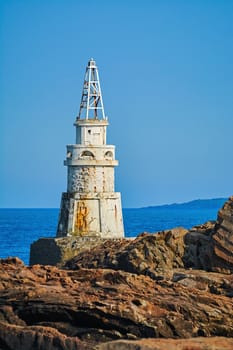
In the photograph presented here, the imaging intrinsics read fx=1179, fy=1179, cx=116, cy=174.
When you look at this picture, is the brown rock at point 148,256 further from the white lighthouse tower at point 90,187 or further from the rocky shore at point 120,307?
the white lighthouse tower at point 90,187

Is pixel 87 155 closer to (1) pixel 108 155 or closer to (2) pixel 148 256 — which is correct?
(1) pixel 108 155

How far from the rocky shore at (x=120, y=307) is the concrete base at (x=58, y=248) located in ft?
82.4

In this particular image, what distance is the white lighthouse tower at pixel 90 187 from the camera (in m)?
51.4

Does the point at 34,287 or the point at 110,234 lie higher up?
the point at 110,234

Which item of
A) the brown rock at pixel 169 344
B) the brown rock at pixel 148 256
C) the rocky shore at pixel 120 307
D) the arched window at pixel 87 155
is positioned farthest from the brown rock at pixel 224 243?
the arched window at pixel 87 155

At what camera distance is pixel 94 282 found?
21.0 metres

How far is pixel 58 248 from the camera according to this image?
48656 millimetres

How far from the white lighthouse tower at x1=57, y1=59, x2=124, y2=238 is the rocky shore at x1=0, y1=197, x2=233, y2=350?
2826cm

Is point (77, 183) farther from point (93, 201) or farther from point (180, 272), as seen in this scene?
point (180, 272)

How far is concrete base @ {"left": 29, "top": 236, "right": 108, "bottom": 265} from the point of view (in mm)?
48188

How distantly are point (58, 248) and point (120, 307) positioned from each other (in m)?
29.6

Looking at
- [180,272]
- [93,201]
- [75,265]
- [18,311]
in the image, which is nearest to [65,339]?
[18,311]

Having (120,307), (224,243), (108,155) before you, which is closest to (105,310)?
(120,307)

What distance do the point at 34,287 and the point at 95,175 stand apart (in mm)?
31454
